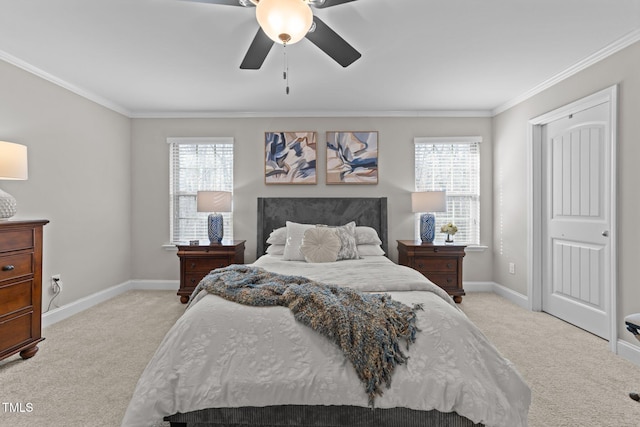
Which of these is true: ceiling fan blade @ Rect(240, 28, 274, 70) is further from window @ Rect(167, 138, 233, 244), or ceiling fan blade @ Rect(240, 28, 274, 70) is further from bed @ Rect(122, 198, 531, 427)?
window @ Rect(167, 138, 233, 244)

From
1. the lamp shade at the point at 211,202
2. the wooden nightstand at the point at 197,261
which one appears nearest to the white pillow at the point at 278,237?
the wooden nightstand at the point at 197,261

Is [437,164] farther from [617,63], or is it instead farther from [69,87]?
[69,87]

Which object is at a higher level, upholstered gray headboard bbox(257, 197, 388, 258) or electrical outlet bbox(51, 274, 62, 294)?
upholstered gray headboard bbox(257, 197, 388, 258)

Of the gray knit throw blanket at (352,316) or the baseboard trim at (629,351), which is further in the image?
the baseboard trim at (629,351)

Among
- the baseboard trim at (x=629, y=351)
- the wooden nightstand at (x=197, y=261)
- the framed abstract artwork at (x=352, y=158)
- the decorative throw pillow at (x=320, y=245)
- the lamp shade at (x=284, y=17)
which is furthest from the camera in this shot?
the framed abstract artwork at (x=352, y=158)

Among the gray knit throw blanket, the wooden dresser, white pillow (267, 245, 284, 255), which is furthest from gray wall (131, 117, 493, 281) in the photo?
the gray knit throw blanket

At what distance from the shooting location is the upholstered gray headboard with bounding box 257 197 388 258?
15.0 feet

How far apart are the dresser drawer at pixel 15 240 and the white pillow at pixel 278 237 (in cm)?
225

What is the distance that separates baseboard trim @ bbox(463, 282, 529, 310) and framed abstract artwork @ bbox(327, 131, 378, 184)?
1989 millimetres

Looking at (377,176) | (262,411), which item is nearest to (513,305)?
(377,176)

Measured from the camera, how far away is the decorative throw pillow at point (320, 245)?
3.43 metres

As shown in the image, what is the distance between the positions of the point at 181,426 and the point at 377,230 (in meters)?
3.32

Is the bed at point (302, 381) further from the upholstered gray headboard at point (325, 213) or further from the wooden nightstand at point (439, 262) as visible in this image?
the upholstered gray headboard at point (325, 213)

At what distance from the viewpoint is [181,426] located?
1.69 metres
